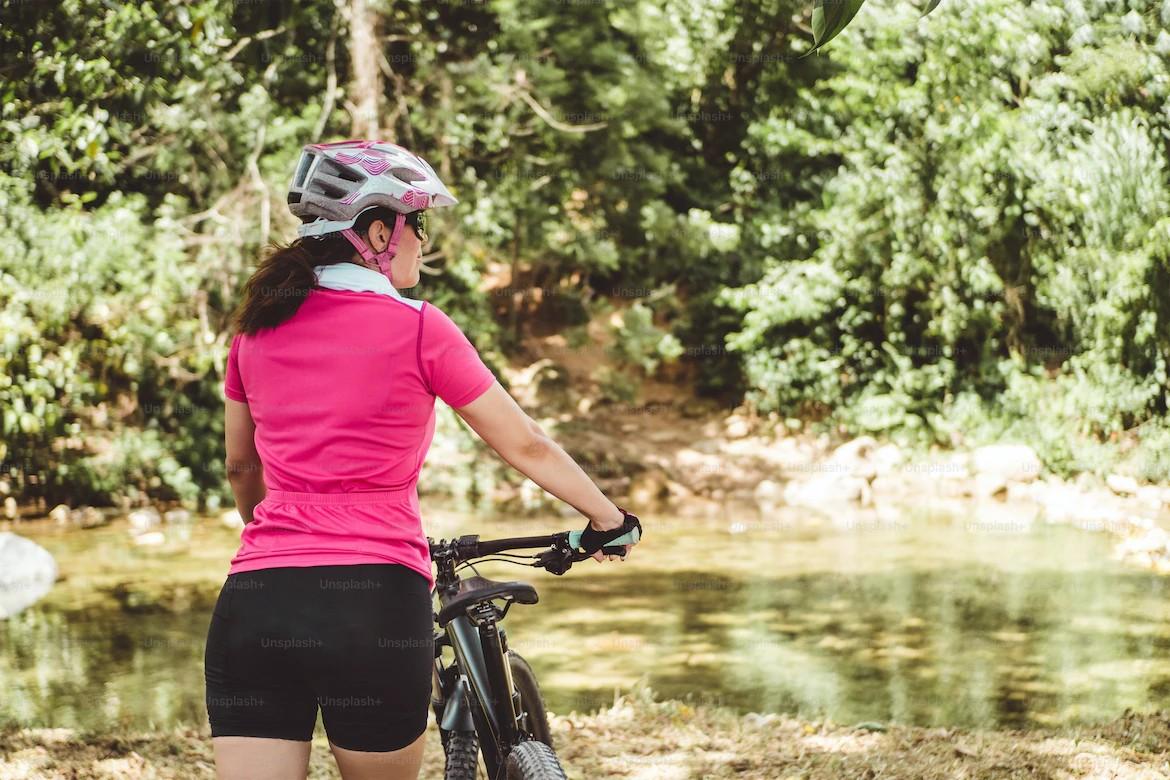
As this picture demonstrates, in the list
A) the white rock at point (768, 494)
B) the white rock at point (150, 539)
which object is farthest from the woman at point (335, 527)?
the white rock at point (768, 494)

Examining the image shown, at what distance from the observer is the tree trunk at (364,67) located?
33.8 feet

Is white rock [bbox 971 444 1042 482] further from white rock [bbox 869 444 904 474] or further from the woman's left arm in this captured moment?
the woman's left arm

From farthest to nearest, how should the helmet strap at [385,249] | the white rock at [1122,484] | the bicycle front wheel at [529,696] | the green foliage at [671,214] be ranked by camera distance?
the white rock at [1122,484]
the green foliage at [671,214]
the bicycle front wheel at [529,696]
the helmet strap at [385,249]

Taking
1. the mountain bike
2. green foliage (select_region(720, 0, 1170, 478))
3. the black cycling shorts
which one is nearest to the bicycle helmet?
the black cycling shorts

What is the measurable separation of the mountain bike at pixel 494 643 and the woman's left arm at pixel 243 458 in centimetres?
35

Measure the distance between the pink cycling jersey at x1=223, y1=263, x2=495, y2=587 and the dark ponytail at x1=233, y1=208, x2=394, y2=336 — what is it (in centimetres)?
2

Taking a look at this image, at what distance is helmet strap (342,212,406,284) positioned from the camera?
6.19 ft

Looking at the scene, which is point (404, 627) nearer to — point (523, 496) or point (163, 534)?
point (163, 534)

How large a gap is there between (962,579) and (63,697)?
19.0ft

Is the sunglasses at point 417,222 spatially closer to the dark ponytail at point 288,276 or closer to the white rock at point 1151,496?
the dark ponytail at point 288,276

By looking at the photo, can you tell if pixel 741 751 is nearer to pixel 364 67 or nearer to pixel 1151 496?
pixel 1151 496

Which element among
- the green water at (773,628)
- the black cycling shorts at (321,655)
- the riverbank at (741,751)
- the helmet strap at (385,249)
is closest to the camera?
the black cycling shorts at (321,655)

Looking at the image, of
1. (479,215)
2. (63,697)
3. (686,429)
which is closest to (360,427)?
(63,697)

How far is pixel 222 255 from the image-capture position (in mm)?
10008
